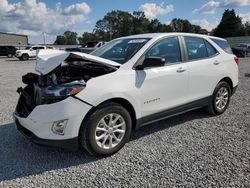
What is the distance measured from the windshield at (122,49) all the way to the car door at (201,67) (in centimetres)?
96

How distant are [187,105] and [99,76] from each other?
1851 mm

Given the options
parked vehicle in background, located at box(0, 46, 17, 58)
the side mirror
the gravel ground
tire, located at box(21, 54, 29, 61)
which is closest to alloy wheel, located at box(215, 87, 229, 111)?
the gravel ground

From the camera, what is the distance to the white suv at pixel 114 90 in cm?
316

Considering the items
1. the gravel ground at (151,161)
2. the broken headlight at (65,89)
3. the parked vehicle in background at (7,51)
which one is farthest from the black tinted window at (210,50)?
the parked vehicle in background at (7,51)

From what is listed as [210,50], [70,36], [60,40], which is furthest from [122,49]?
[70,36]

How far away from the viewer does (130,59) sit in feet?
12.3

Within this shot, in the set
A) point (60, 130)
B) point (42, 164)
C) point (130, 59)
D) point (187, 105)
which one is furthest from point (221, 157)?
point (42, 164)

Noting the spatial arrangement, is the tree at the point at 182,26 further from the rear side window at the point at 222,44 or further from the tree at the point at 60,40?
the rear side window at the point at 222,44

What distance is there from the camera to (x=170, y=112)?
4.19 m

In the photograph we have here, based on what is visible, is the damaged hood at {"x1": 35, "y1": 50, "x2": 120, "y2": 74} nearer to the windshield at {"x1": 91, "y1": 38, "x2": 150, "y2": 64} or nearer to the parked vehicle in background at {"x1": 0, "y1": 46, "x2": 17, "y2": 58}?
the windshield at {"x1": 91, "y1": 38, "x2": 150, "y2": 64}

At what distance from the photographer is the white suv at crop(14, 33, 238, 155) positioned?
3162mm

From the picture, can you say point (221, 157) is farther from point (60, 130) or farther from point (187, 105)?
point (60, 130)

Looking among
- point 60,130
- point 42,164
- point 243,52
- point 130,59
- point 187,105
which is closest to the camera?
point 60,130

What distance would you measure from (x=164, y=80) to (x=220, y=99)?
1.85 metres
